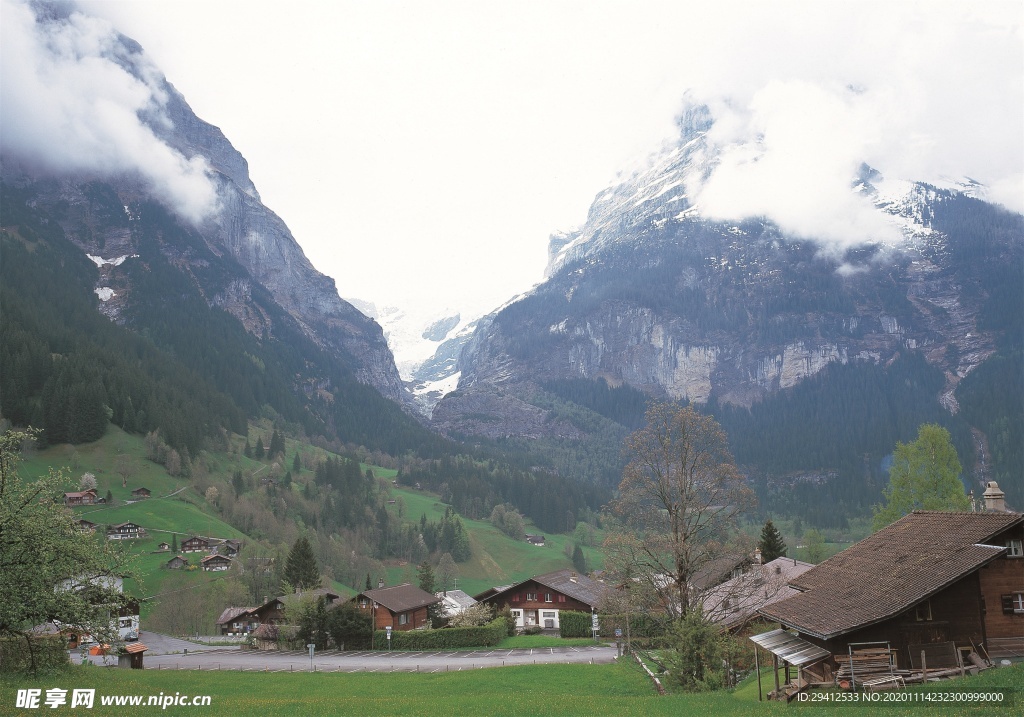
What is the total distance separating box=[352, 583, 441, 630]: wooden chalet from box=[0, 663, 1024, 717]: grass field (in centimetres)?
3090

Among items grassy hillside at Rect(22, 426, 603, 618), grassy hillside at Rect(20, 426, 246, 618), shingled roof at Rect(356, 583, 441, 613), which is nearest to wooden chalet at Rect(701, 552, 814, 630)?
shingled roof at Rect(356, 583, 441, 613)

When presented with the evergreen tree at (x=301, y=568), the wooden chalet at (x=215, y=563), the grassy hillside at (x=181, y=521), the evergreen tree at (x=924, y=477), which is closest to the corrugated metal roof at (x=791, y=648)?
the evergreen tree at (x=924, y=477)

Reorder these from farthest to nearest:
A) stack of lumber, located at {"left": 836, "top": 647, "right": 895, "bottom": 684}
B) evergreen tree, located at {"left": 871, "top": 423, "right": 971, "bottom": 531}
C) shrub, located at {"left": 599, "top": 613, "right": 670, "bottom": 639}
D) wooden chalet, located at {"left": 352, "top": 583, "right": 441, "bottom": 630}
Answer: wooden chalet, located at {"left": 352, "top": 583, "right": 441, "bottom": 630}
evergreen tree, located at {"left": 871, "top": 423, "right": 971, "bottom": 531}
shrub, located at {"left": 599, "top": 613, "right": 670, "bottom": 639}
stack of lumber, located at {"left": 836, "top": 647, "right": 895, "bottom": 684}

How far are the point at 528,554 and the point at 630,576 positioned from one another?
148 metres

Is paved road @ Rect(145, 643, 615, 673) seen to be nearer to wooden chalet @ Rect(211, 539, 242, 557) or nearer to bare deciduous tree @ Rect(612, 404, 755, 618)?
bare deciduous tree @ Rect(612, 404, 755, 618)

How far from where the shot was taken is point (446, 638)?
71.8 meters

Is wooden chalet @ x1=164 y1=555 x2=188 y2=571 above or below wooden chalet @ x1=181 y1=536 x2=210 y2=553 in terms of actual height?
below

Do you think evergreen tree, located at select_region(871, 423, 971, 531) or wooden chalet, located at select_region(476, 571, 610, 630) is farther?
wooden chalet, located at select_region(476, 571, 610, 630)

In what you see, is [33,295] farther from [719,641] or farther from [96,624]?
[719,641]

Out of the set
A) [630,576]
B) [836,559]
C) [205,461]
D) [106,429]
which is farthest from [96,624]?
[205,461]

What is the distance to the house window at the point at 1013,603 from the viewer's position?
92.7ft

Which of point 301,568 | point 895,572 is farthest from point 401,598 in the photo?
point 895,572

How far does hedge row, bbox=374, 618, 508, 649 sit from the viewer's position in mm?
71625

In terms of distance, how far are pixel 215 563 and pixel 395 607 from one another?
43882mm
